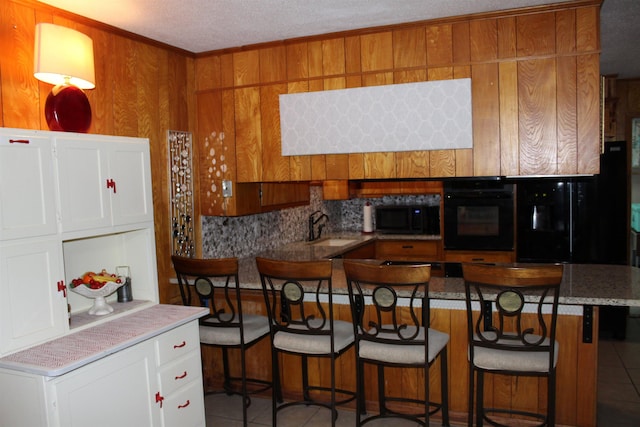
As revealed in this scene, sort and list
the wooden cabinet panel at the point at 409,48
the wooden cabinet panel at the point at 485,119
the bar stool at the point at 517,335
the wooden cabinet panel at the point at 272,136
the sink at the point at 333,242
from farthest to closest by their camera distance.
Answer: the sink at the point at 333,242 → the wooden cabinet panel at the point at 272,136 → the wooden cabinet panel at the point at 409,48 → the wooden cabinet panel at the point at 485,119 → the bar stool at the point at 517,335

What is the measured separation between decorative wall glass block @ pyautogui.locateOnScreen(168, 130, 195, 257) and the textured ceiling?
0.73 m

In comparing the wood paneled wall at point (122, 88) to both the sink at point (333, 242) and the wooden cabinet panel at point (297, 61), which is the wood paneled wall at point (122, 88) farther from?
the sink at point (333, 242)

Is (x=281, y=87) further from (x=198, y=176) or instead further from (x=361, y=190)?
(x=361, y=190)

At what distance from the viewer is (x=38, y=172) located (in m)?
2.41

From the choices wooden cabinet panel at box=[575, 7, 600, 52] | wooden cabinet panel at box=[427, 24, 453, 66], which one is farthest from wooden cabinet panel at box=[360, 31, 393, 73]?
wooden cabinet panel at box=[575, 7, 600, 52]

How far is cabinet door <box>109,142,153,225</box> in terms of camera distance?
9.36 ft

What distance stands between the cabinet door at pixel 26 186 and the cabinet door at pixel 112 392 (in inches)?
27.5

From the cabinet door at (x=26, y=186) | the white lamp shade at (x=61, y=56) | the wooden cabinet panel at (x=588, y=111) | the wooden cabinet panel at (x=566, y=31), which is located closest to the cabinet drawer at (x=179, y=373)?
the cabinet door at (x=26, y=186)

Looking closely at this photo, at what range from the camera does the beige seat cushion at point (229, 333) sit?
3182mm

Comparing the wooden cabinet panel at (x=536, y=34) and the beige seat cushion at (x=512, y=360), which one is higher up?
the wooden cabinet panel at (x=536, y=34)

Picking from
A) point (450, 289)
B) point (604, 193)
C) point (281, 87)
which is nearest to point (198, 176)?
point (281, 87)

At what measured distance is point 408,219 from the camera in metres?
5.88

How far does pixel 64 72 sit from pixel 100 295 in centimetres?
122

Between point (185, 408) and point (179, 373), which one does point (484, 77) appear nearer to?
point (179, 373)
